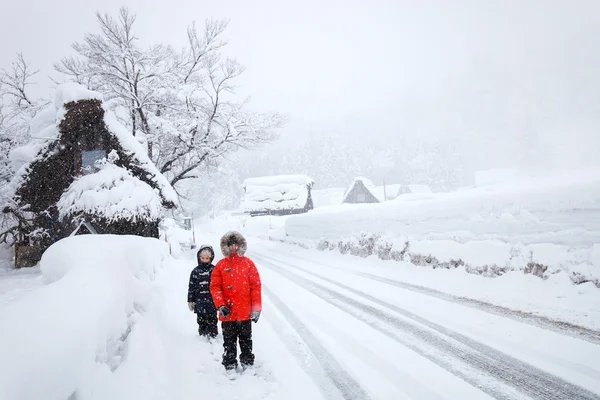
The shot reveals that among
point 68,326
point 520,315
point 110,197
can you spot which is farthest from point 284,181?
point 68,326

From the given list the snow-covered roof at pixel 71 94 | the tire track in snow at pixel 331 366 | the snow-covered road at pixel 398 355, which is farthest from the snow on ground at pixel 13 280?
the snow-covered roof at pixel 71 94

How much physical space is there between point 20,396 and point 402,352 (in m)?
3.80

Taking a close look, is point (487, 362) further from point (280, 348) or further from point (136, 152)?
point (136, 152)

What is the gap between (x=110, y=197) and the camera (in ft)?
37.3

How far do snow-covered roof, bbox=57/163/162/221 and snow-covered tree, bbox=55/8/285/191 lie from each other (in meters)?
4.14

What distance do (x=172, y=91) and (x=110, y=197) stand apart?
300 inches

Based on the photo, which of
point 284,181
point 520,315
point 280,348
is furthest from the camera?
point 284,181

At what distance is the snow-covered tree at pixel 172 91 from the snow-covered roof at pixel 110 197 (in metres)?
4.14

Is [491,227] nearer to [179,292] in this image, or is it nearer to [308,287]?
[308,287]

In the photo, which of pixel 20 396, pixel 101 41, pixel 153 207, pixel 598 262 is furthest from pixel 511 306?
pixel 101 41

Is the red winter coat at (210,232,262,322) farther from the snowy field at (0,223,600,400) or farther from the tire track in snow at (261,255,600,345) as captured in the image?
the tire track in snow at (261,255,600,345)

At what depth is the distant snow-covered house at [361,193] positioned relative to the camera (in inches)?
1807

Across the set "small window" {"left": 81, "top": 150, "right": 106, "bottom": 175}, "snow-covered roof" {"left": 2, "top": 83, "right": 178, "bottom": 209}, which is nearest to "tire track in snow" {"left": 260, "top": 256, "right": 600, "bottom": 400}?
"snow-covered roof" {"left": 2, "top": 83, "right": 178, "bottom": 209}

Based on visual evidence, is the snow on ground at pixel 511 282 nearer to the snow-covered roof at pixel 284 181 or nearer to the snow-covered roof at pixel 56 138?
the snow-covered roof at pixel 56 138
